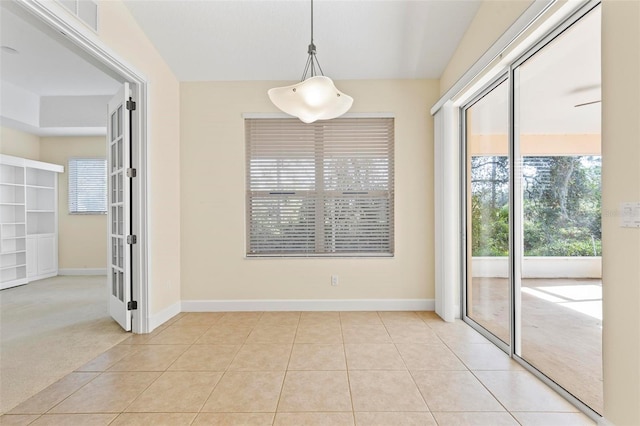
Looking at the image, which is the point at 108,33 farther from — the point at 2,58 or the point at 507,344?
the point at 507,344

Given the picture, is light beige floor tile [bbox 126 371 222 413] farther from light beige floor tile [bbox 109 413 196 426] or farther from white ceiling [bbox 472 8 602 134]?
white ceiling [bbox 472 8 602 134]

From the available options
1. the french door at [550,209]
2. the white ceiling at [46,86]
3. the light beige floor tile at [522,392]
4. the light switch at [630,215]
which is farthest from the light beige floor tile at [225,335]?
the light switch at [630,215]

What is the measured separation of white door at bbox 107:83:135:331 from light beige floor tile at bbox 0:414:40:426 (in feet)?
4.27

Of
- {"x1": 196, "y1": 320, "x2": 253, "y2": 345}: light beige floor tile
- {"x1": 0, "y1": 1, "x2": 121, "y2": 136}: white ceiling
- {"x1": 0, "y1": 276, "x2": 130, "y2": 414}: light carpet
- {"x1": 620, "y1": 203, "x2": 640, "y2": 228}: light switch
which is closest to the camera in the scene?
{"x1": 620, "y1": 203, "x2": 640, "y2": 228}: light switch

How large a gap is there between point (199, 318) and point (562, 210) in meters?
3.65

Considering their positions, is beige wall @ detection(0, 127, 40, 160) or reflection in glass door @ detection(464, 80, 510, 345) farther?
beige wall @ detection(0, 127, 40, 160)

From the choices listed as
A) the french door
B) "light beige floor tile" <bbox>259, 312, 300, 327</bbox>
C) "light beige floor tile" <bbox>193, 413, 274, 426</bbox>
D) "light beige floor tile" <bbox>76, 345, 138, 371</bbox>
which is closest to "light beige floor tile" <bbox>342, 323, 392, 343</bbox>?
"light beige floor tile" <bbox>259, 312, 300, 327</bbox>

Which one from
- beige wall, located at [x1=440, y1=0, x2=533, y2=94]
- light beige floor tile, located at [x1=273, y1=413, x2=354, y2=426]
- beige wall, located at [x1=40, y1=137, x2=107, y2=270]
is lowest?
light beige floor tile, located at [x1=273, y1=413, x2=354, y2=426]

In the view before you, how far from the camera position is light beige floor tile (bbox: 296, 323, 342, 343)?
9.54 ft

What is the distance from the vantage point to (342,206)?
3867 mm

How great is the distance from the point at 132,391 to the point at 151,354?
0.59m

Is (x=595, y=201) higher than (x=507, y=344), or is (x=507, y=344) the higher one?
(x=595, y=201)

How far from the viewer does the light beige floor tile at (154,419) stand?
1.75 m

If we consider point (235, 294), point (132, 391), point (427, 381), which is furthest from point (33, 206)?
point (427, 381)
